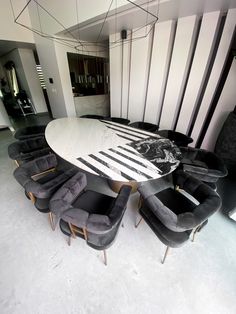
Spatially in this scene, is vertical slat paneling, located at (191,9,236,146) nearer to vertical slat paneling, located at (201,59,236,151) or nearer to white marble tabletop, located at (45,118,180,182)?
vertical slat paneling, located at (201,59,236,151)

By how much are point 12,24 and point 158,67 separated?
176 inches

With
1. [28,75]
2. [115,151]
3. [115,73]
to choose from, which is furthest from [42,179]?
[28,75]

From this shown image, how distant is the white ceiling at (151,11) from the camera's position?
6.68 ft

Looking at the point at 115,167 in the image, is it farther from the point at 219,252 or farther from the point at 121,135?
the point at 219,252

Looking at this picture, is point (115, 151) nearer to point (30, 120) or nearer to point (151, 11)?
point (151, 11)

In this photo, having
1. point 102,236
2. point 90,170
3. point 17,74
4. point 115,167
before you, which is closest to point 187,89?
point 115,167

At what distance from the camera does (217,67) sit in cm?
248

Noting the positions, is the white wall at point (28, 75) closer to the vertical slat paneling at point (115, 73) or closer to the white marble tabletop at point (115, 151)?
the vertical slat paneling at point (115, 73)

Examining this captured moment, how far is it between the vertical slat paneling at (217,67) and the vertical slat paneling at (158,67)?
Answer: 94cm

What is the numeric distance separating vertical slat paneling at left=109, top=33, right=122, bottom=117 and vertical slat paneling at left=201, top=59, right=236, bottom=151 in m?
2.57

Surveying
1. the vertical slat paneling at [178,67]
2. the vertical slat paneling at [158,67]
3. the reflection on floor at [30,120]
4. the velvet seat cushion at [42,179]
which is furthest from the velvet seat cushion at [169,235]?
the reflection on floor at [30,120]

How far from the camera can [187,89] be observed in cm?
287

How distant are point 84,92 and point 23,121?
2.75 m

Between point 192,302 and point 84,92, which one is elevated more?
point 84,92
